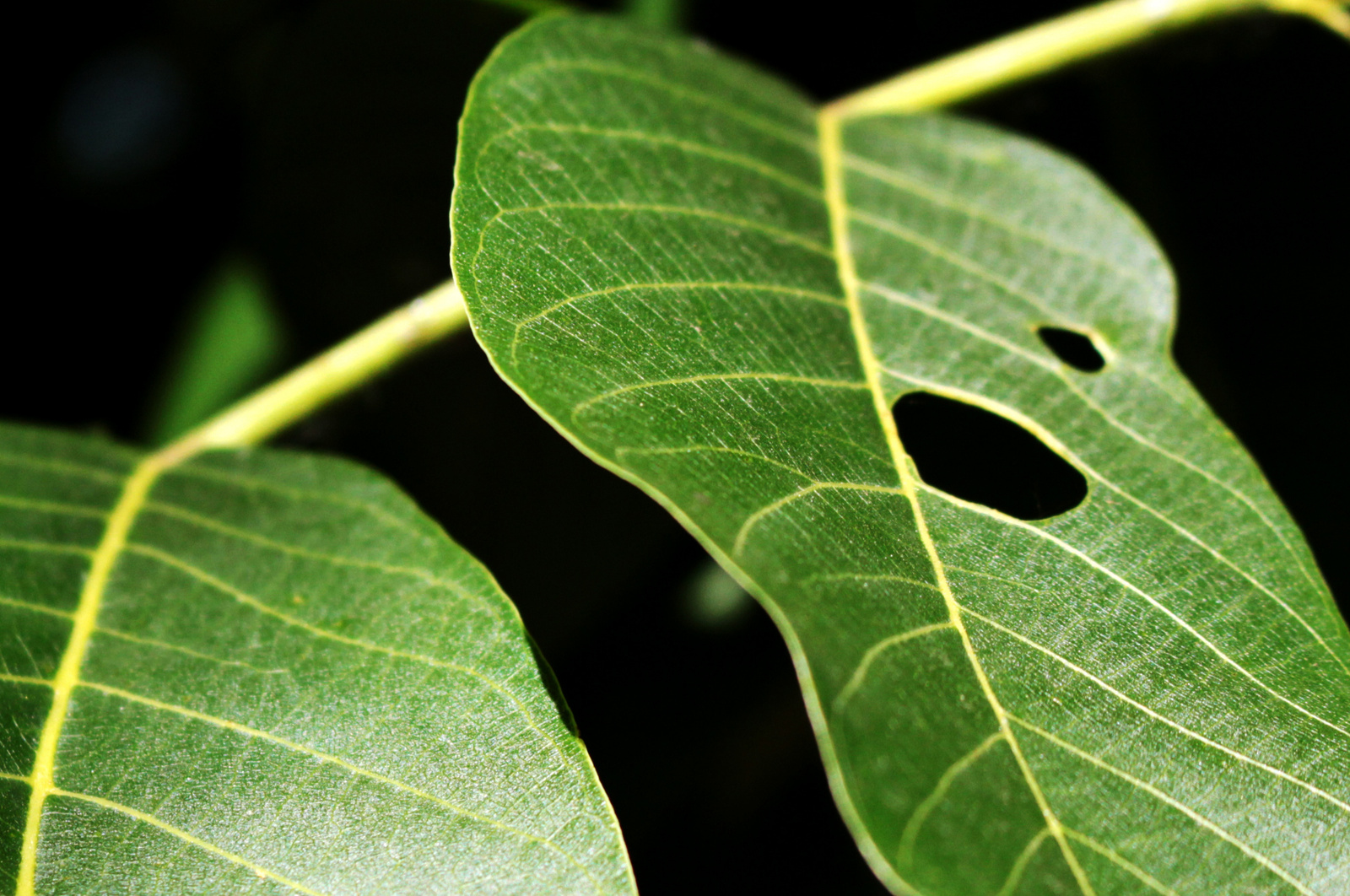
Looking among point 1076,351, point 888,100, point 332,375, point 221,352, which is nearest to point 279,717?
point 332,375

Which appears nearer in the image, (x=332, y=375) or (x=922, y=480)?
Answer: (x=922, y=480)

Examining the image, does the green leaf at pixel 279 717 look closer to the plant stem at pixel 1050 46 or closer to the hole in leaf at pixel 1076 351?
the hole in leaf at pixel 1076 351

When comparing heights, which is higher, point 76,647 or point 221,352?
point 76,647

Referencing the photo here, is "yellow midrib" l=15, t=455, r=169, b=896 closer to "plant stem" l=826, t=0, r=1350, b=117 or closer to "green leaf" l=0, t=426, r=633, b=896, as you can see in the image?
"green leaf" l=0, t=426, r=633, b=896

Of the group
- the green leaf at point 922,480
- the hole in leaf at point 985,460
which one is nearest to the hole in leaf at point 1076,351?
the green leaf at point 922,480

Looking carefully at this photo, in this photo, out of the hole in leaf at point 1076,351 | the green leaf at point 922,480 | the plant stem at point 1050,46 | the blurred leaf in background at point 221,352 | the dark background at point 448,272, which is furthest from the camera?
the blurred leaf in background at point 221,352

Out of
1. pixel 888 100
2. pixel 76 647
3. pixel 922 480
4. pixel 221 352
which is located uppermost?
pixel 888 100

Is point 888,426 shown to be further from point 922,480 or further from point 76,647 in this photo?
point 76,647
